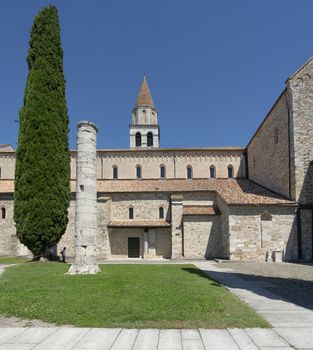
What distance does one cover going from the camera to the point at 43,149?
63.6 ft

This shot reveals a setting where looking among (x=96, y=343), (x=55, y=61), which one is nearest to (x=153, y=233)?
(x=55, y=61)

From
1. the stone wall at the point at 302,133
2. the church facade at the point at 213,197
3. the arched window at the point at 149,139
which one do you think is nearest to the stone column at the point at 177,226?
the church facade at the point at 213,197

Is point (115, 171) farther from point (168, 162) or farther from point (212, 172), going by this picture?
point (212, 172)

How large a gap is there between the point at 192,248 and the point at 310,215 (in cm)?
912

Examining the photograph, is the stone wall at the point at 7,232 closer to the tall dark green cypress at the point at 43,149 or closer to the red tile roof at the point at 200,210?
the tall dark green cypress at the point at 43,149

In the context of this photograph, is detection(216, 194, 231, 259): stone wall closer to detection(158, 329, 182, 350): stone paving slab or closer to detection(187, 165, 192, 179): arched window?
detection(187, 165, 192, 179): arched window

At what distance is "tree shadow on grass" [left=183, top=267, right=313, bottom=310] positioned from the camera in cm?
912

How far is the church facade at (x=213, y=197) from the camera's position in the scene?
21422mm

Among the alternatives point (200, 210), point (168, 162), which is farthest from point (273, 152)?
point (168, 162)

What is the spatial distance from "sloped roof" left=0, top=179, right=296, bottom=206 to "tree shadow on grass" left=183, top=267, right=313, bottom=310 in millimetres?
8890

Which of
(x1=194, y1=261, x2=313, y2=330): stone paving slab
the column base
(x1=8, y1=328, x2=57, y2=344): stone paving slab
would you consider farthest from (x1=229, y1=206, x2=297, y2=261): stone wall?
(x1=8, y1=328, x2=57, y2=344): stone paving slab

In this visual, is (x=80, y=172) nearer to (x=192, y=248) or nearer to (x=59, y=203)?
(x=59, y=203)

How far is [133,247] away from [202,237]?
6.07 meters

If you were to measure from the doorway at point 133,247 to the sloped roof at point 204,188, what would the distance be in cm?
423
